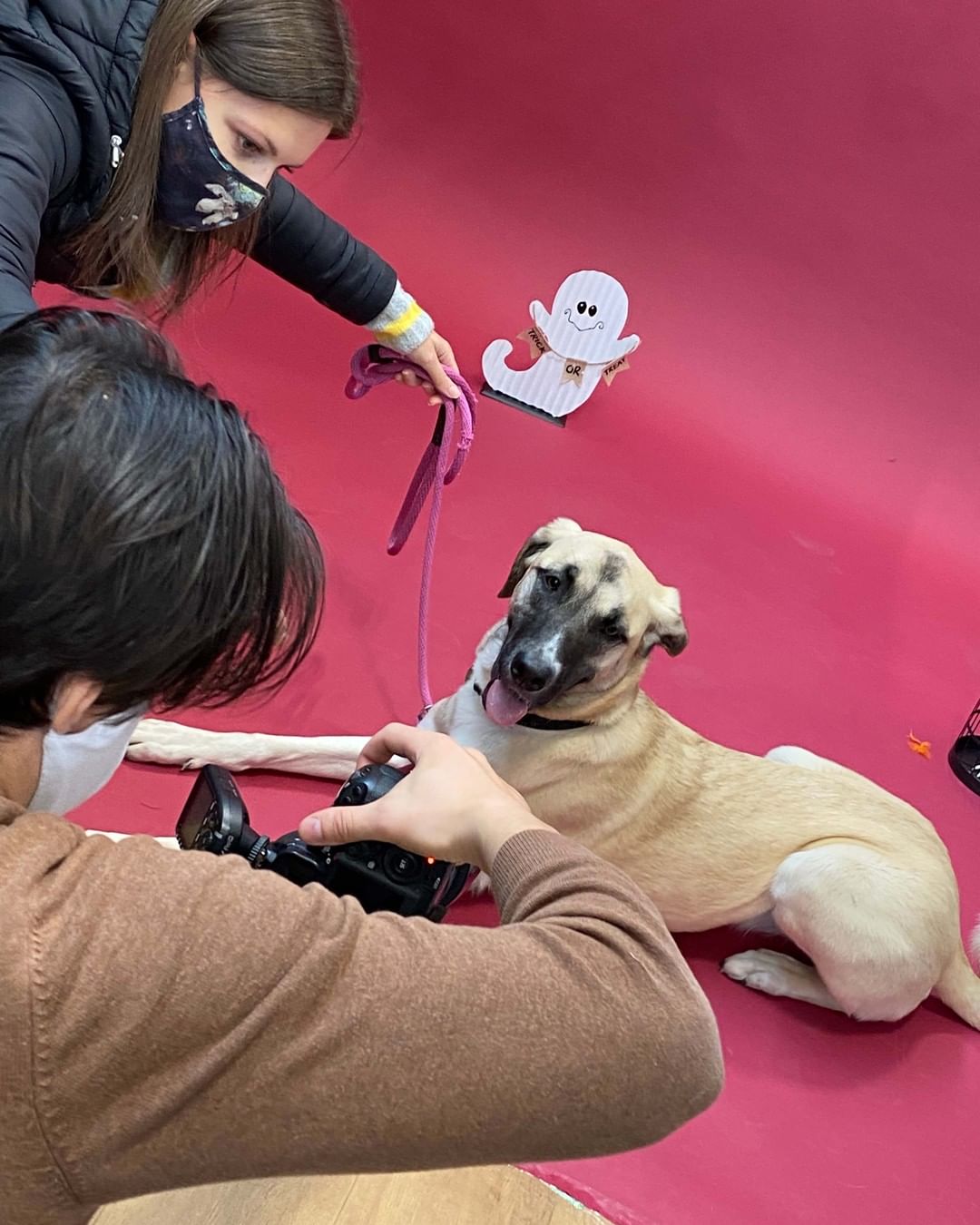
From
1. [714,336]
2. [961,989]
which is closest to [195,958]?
→ [961,989]

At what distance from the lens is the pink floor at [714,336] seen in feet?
8.73

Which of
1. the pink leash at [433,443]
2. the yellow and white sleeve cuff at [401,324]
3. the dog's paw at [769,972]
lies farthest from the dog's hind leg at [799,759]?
the yellow and white sleeve cuff at [401,324]

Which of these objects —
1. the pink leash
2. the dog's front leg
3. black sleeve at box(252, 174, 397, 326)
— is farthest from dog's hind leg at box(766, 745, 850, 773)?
black sleeve at box(252, 174, 397, 326)

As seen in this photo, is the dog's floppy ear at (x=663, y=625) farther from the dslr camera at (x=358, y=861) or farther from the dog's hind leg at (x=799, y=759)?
the dslr camera at (x=358, y=861)

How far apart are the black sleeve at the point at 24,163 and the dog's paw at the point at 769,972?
1634mm

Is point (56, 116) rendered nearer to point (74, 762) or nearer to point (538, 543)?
point (74, 762)

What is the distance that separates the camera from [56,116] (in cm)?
137

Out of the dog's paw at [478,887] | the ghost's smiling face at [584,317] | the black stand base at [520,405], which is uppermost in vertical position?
the ghost's smiling face at [584,317]

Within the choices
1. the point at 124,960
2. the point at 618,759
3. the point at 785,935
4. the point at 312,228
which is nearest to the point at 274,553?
the point at 124,960

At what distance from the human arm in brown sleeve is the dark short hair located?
13cm

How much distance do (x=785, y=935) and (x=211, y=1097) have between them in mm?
1545

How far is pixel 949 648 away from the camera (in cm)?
315

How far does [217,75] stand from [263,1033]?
1.32 m

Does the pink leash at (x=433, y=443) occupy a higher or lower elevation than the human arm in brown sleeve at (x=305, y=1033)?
higher
